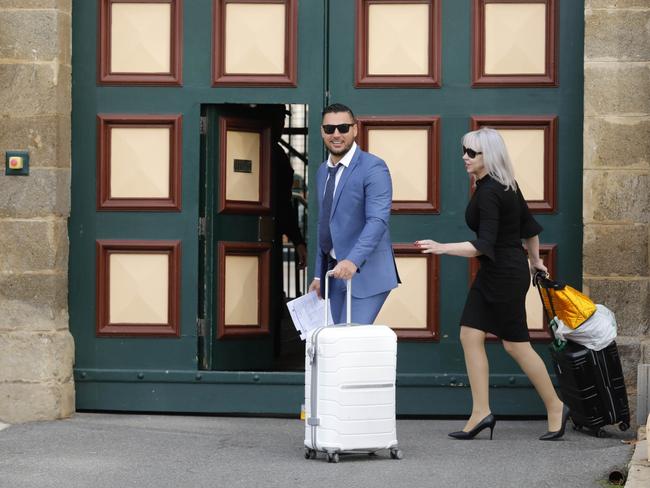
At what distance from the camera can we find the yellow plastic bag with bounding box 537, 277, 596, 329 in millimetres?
9391

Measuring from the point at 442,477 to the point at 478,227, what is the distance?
5.83 ft

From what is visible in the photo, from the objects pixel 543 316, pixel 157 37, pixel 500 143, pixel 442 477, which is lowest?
pixel 442 477

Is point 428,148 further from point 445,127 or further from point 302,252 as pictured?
point 302,252

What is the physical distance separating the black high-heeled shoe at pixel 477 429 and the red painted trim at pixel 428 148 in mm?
1533

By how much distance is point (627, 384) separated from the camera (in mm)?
9922

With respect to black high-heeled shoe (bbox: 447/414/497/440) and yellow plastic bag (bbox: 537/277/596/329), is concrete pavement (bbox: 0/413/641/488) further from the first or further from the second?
yellow plastic bag (bbox: 537/277/596/329)

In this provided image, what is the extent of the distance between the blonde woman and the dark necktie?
0.81 metres

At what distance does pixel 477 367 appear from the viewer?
9375 mm

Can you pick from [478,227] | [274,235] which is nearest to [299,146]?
[274,235]

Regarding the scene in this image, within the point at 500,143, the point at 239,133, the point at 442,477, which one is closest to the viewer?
the point at 442,477

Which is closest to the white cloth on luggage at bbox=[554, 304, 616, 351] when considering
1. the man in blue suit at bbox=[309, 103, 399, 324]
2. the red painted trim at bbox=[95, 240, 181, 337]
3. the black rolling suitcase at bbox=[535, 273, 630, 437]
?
the black rolling suitcase at bbox=[535, 273, 630, 437]

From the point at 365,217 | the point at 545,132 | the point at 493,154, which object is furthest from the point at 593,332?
the point at 365,217

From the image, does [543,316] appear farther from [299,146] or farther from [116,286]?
[299,146]

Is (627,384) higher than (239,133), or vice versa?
(239,133)
